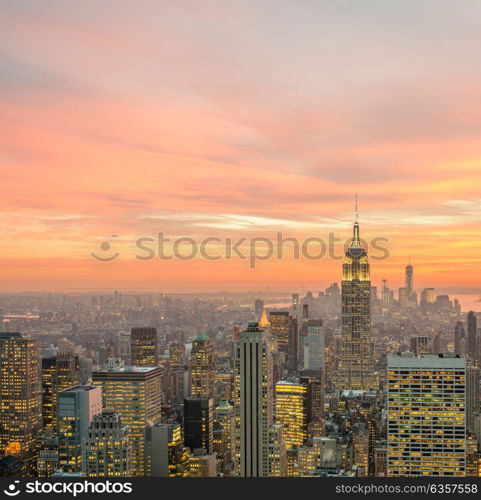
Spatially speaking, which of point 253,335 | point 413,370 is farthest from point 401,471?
point 253,335

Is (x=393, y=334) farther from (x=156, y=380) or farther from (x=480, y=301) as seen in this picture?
(x=480, y=301)

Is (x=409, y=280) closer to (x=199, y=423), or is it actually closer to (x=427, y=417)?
(x=427, y=417)

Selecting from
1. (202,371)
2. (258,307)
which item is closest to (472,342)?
(202,371)

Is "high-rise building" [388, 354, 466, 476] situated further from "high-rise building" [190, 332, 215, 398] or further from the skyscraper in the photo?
"high-rise building" [190, 332, 215, 398]

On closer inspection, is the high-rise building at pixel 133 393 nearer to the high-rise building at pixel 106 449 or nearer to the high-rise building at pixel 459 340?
the high-rise building at pixel 106 449

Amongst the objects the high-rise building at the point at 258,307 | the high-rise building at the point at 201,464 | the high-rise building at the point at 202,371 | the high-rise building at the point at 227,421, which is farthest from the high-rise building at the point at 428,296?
the high-rise building at the point at 201,464
